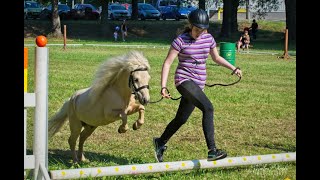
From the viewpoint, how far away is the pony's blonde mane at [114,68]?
789 centimetres

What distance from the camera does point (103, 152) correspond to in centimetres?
924

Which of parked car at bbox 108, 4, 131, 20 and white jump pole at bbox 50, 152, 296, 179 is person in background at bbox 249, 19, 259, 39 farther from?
white jump pole at bbox 50, 152, 296, 179

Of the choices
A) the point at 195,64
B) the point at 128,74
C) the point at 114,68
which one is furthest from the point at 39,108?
the point at 195,64

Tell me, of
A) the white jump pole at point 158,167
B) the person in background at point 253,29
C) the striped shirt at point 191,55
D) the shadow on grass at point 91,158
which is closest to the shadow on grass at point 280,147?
the white jump pole at point 158,167

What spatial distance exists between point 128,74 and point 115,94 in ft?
1.06

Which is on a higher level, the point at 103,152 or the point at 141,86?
the point at 141,86

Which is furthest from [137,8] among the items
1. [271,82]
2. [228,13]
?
[271,82]

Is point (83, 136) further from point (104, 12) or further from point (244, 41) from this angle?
point (104, 12)

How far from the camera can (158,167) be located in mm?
6840

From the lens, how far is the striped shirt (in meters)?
7.59

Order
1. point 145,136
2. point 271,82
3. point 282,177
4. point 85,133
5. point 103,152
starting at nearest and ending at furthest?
point 282,177 < point 85,133 < point 103,152 < point 145,136 < point 271,82

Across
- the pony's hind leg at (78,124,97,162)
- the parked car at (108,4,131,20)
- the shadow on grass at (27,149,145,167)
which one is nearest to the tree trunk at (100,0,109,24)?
the parked car at (108,4,131,20)
